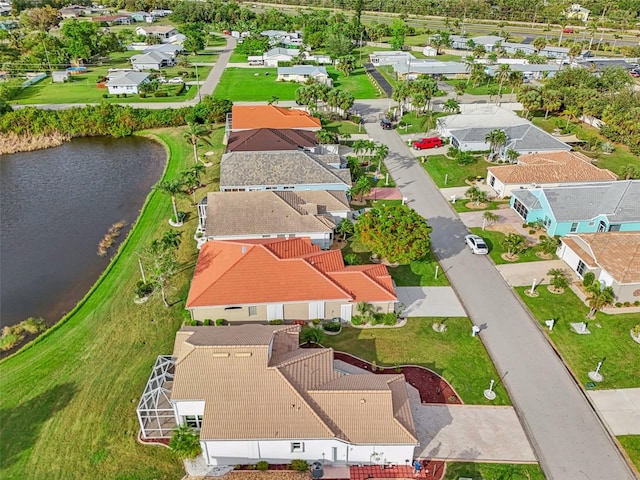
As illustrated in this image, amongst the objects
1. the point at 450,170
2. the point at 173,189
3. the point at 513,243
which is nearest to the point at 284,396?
the point at 513,243

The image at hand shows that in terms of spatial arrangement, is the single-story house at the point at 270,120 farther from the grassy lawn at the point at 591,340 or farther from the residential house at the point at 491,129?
the grassy lawn at the point at 591,340

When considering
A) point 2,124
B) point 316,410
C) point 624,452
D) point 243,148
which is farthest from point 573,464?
point 2,124

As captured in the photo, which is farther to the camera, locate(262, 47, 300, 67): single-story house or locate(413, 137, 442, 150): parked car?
locate(262, 47, 300, 67): single-story house

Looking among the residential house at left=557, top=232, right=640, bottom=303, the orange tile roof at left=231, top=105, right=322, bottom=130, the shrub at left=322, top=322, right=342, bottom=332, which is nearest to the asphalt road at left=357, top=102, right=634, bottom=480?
the residential house at left=557, top=232, right=640, bottom=303

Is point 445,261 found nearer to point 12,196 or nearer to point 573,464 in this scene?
point 573,464

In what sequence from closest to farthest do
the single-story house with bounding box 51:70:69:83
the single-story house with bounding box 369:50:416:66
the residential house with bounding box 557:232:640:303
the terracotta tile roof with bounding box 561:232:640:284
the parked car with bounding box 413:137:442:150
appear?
the residential house with bounding box 557:232:640:303 < the terracotta tile roof with bounding box 561:232:640:284 < the parked car with bounding box 413:137:442:150 < the single-story house with bounding box 51:70:69:83 < the single-story house with bounding box 369:50:416:66

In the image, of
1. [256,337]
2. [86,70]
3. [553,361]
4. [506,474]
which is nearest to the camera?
[506,474]

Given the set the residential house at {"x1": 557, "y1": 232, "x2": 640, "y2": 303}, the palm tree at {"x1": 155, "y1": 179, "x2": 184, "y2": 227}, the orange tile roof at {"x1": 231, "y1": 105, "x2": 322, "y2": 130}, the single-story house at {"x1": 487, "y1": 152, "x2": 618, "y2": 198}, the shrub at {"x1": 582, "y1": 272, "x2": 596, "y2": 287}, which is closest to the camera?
the residential house at {"x1": 557, "y1": 232, "x2": 640, "y2": 303}

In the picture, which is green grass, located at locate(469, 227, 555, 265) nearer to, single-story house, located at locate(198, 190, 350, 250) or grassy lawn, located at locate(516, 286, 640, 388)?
grassy lawn, located at locate(516, 286, 640, 388)
